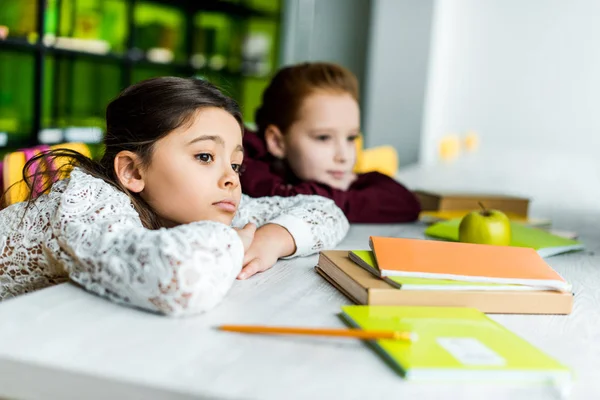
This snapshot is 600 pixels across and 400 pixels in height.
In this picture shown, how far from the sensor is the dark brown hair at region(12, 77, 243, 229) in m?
1.03

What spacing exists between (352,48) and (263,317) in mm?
4054

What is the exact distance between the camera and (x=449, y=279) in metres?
0.86

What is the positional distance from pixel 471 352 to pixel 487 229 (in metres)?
0.64

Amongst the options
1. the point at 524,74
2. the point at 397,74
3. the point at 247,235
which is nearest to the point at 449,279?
the point at 247,235

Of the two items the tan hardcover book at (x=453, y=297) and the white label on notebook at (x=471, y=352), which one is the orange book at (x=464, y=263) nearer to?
the tan hardcover book at (x=453, y=297)

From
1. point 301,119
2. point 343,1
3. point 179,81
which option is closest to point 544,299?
point 179,81

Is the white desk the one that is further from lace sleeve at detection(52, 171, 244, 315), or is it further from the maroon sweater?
the maroon sweater

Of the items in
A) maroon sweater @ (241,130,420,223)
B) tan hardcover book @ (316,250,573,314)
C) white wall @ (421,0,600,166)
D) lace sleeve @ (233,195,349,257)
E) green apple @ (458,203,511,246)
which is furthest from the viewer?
white wall @ (421,0,600,166)

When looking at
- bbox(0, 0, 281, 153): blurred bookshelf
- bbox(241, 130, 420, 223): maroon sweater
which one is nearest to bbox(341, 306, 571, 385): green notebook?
bbox(241, 130, 420, 223): maroon sweater

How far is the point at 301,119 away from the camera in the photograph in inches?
64.1

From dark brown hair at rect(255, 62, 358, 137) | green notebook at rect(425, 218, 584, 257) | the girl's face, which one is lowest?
green notebook at rect(425, 218, 584, 257)

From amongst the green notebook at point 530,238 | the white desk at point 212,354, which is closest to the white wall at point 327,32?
the green notebook at point 530,238

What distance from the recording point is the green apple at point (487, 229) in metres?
1.25

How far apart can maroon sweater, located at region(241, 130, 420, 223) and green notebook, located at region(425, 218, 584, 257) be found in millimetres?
124
